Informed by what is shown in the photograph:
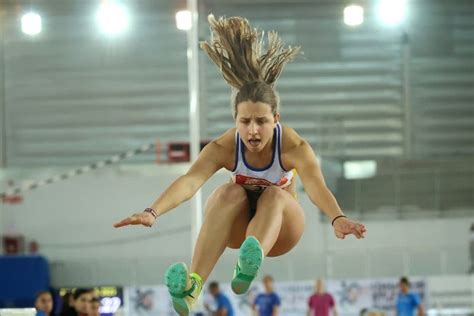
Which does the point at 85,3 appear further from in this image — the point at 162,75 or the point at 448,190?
the point at 448,190

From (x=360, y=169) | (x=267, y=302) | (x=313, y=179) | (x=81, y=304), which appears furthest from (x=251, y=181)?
(x=360, y=169)

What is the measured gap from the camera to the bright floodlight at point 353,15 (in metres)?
16.0

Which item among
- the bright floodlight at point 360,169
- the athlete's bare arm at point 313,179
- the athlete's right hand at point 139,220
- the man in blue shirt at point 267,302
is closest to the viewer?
the athlete's right hand at point 139,220

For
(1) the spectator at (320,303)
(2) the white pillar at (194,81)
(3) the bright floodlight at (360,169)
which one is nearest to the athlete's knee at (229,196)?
(2) the white pillar at (194,81)

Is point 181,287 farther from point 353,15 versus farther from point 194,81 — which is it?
point 353,15

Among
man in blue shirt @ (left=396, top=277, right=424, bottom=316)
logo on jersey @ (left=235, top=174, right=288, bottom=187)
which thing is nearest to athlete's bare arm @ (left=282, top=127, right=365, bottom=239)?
logo on jersey @ (left=235, top=174, right=288, bottom=187)

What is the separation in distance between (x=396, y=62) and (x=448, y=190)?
8.07 ft

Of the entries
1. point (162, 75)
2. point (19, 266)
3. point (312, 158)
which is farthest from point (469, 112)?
point (312, 158)

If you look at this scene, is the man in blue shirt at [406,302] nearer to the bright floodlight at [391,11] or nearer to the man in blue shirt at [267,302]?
the man in blue shirt at [267,302]

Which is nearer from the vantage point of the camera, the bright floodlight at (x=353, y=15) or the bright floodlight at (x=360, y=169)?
the bright floodlight at (x=360, y=169)

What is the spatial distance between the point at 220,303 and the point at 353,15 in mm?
6110

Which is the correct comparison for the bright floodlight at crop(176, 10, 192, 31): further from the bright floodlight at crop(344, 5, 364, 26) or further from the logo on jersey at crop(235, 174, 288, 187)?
the logo on jersey at crop(235, 174, 288, 187)

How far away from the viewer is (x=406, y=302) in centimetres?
1150

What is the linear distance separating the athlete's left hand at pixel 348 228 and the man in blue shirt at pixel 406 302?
726 cm
